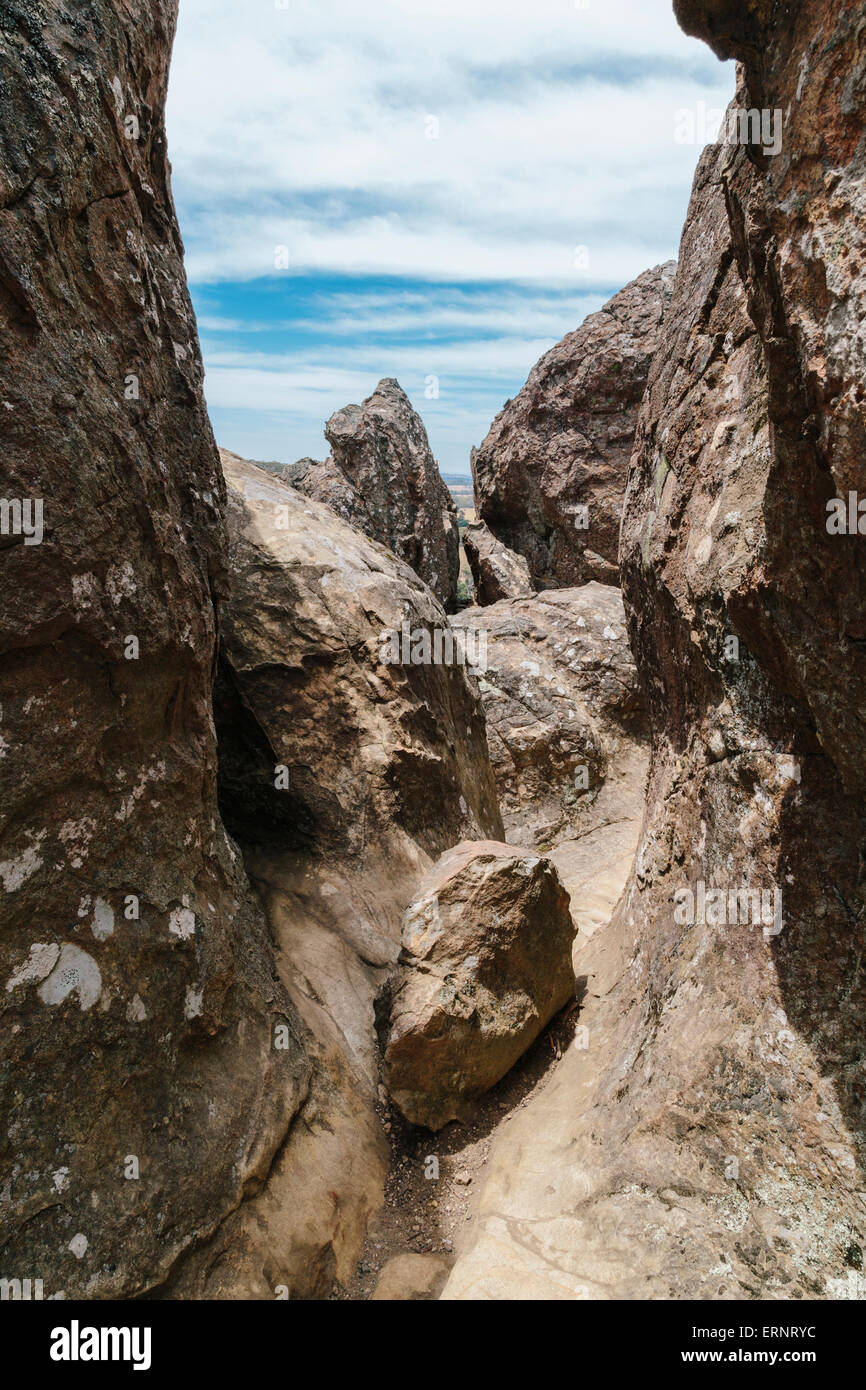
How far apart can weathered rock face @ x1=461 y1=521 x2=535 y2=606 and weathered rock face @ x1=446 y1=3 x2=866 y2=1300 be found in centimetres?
1375

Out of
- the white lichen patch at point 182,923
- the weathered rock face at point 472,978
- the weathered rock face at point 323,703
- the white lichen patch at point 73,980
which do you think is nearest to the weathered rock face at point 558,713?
the weathered rock face at point 323,703

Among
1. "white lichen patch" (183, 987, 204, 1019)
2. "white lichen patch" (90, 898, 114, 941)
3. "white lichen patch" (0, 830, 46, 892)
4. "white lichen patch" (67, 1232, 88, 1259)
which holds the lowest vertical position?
"white lichen patch" (67, 1232, 88, 1259)

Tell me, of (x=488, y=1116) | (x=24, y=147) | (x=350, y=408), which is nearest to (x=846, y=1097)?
(x=488, y=1116)

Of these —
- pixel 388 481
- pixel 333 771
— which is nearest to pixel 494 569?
pixel 388 481

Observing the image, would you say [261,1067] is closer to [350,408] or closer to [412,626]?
[412,626]

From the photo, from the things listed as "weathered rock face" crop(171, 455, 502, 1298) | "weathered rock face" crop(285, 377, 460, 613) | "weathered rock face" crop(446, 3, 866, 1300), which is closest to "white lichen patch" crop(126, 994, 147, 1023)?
"weathered rock face" crop(171, 455, 502, 1298)

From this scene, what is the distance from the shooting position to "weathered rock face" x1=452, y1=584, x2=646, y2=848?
1186 cm

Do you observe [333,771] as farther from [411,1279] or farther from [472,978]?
[411,1279]

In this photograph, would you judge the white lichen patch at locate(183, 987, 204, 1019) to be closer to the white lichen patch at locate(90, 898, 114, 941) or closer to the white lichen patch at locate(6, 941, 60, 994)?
the white lichen patch at locate(90, 898, 114, 941)

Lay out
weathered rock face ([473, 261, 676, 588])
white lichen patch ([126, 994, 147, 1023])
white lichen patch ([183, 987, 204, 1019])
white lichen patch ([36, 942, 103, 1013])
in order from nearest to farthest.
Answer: white lichen patch ([36, 942, 103, 1013]) → white lichen patch ([126, 994, 147, 1023]) → white lichen patch ([183, 987, 204, 1019]) → weathered rock face ([473, 261, 676, 588])

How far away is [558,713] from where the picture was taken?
40.7 ft

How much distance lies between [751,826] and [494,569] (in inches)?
628

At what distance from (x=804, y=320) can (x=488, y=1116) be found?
444 centimetres

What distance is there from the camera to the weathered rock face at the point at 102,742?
3111 millimetres
